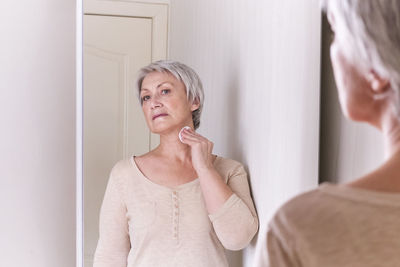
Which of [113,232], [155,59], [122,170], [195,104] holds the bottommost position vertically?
[113,232]

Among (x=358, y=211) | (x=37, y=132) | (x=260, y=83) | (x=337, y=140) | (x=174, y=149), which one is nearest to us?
(x=358, y=211)

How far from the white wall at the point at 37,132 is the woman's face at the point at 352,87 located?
80cm

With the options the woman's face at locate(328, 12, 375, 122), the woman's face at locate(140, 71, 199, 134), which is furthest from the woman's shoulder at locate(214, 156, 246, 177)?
the woman's face at locate(328, 12, 375, 122)

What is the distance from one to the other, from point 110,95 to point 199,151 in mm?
271

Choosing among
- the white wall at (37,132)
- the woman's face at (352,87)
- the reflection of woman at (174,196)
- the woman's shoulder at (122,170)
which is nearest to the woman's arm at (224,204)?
the reflection of woman at (174,196)

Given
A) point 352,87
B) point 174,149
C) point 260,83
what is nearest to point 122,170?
point 174,149

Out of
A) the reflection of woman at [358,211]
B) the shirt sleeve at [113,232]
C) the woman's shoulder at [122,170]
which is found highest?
the reflection of woman at [358,211]

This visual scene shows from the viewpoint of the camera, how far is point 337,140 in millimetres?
792

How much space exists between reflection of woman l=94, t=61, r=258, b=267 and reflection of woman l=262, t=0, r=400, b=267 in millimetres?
531

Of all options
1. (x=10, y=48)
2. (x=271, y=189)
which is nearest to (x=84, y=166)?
(x=10, y=48)

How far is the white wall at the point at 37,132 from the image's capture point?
1170 millimetres

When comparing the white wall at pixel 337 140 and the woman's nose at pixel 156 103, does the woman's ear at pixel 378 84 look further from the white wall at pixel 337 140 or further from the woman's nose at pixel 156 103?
the woman's nose at pixel 156 103

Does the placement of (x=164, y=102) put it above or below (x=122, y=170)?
above

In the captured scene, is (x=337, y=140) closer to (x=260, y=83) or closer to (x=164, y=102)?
(x=260, y=83)
